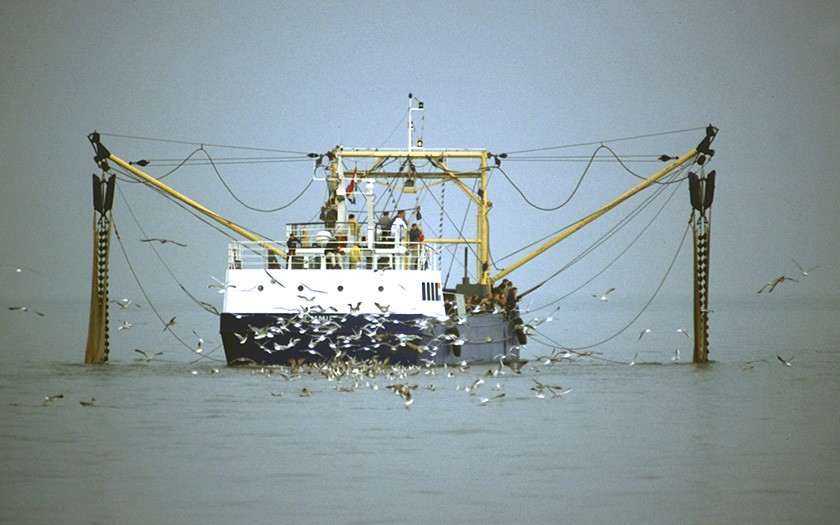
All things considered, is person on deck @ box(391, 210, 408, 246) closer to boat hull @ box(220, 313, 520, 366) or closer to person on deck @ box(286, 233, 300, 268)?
boat hull @ box(220, 313, 520, 366)

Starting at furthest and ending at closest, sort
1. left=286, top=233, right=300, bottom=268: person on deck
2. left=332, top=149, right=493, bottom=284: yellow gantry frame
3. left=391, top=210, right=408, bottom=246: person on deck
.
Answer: left=332, top=149, right=493, bottom=284: yellow gantry frame
left=391, top=210, right=408, bottom=246: person on deck
left=286, top=233, right=300, bottom=268: person on deck

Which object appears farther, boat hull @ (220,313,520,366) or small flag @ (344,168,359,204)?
small flag @ (344,168,359,204)

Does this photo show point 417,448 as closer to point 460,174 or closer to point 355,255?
point 355,255

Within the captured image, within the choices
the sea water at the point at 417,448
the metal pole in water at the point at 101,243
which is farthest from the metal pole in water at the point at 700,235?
the metal pole in water at the point at 101,243

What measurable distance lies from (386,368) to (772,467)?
18.5 m

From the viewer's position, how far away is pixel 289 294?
4544 cm

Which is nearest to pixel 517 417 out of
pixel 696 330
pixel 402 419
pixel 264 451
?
pixel 402 419

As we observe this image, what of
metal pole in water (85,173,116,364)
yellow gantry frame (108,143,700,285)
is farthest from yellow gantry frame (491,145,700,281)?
metal pole in water (85,173,116,364)

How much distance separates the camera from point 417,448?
103ft

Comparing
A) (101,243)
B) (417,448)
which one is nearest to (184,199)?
(101,243)

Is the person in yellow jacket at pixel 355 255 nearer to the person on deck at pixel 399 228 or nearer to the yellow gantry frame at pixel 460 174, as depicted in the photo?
the person on deck at pixel 399 228

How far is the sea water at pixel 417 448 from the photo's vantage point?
24.2 metres

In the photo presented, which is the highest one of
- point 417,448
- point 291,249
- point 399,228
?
point 399,228

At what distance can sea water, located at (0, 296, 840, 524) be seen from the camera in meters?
24.2
